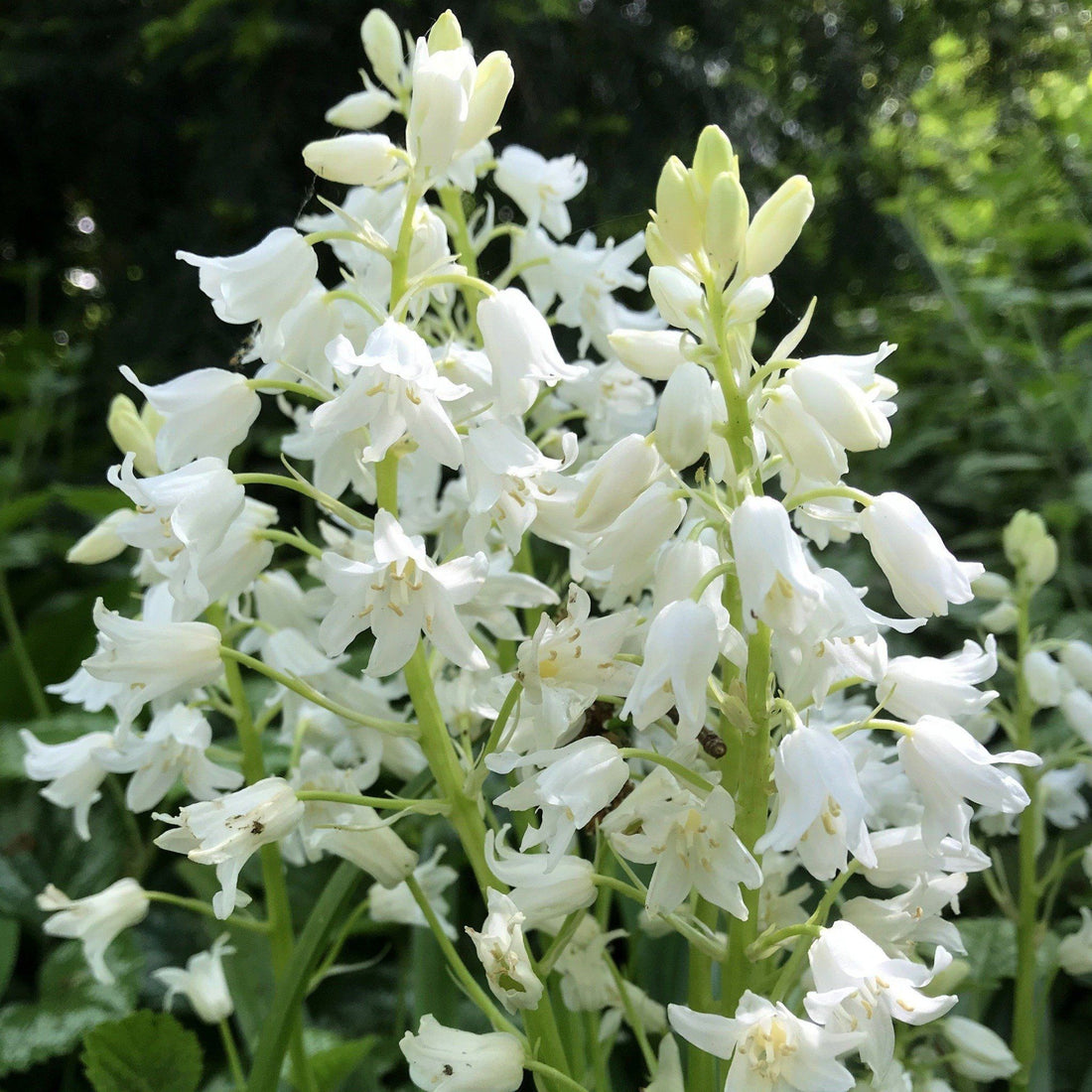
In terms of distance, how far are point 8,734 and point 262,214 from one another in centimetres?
101

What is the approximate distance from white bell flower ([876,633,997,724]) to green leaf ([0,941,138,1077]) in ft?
3.22

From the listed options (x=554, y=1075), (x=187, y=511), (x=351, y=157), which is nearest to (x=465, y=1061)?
(x=554, y=1075)

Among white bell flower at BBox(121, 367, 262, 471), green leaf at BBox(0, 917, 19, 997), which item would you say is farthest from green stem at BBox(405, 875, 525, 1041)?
green leaf at BBox(0, 917, 19, 997)

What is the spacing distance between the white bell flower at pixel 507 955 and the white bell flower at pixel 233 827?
15 centimetres

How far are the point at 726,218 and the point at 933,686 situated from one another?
316mm

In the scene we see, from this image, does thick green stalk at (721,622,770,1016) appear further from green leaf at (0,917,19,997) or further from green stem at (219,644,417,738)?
green leaf at (0,917,19,997)

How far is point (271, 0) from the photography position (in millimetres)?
1780

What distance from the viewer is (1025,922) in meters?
0.98

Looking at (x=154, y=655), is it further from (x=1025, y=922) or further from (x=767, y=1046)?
(x=1025, y=922)

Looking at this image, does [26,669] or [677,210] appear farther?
[26,669]

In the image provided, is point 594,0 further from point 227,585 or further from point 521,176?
point 227,585

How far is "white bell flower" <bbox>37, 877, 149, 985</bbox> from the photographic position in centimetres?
89

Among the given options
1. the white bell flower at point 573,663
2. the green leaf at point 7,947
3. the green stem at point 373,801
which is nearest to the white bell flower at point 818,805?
the white bell flower at point 573,663

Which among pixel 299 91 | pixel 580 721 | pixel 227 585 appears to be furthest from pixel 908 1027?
pixel 299 91
